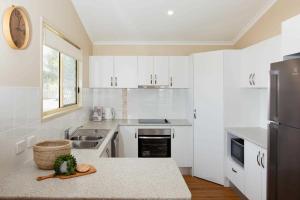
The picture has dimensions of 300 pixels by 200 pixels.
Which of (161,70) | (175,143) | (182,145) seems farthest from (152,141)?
(161,70)

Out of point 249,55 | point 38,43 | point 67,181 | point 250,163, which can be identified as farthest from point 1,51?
point 249,55

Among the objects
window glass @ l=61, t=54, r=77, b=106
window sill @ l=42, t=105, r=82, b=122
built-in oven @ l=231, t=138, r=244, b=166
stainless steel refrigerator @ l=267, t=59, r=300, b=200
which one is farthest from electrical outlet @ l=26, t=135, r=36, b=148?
built-in oven @ l=231, t=138, r=244, b=166

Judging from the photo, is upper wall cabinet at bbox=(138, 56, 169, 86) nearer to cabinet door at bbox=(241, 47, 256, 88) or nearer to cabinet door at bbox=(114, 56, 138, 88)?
cabinet door at bbox=(114, 56, 138, 88)

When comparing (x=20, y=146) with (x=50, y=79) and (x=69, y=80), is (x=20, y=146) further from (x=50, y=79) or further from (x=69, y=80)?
(x=69, y=80)

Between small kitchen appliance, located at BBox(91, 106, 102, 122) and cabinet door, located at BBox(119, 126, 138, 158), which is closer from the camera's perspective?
cabinet door, located at BBox(119, 126, 138, 158)

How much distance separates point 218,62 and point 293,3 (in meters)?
1.16

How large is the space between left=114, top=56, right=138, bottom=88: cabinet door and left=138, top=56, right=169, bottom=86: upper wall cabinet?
111 millimetres

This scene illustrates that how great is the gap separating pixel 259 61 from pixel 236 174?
1500mm

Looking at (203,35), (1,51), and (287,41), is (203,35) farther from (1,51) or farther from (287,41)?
(1,51)

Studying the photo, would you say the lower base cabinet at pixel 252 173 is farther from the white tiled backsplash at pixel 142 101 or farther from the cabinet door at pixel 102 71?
the cabinet door at pixel 102 71

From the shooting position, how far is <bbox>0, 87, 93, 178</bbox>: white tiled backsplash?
1.54 metres

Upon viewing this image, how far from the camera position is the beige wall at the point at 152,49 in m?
4.40

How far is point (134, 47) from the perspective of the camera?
174 inches

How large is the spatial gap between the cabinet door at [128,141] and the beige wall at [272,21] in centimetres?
233
